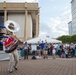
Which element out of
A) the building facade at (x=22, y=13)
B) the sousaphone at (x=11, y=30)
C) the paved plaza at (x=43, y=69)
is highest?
the building facade at (x=22, y=13)

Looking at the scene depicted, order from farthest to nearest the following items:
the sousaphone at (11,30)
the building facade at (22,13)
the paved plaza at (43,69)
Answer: the building facade at (22,13) < the sousaphone at (11,30) < the paved plaza at (43,69)

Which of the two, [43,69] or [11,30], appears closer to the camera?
[11,30]

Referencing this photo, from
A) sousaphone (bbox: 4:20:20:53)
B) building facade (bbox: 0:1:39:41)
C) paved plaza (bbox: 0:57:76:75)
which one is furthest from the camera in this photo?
building facade (bbox: 0:1:39:41)

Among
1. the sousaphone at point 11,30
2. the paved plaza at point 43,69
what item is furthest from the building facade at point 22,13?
the sousaphone at point 11,30

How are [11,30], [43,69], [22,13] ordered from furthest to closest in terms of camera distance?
[22,13] → [43,69] → [11,30]

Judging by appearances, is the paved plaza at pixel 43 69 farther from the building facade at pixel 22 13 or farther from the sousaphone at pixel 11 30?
the building facade at pixel 22 13

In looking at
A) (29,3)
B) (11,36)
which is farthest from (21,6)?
(11,36)

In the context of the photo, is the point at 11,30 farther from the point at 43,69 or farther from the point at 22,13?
the point at 22,13

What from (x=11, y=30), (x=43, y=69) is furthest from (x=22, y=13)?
(x=11, y=30)

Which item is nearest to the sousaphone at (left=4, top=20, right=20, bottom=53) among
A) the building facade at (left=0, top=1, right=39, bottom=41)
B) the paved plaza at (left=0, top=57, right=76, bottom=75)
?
the paved plaza at (left=0, top=57, right=76, bottom=75)

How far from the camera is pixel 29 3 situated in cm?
7006

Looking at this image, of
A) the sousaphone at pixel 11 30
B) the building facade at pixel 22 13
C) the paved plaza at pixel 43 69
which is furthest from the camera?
the building facade at pixel 22 13

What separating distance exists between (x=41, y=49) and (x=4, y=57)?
7.12 meters

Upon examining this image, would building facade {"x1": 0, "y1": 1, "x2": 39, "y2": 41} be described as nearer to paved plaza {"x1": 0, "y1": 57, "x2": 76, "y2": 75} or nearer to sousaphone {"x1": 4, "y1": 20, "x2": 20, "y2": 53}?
paved plaza {"x1": 0, "y1": 57, "x2": 76, "y2": 75}
